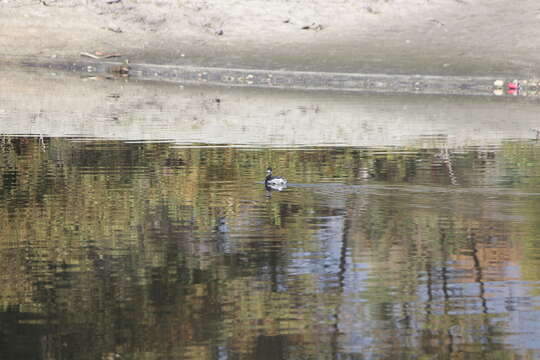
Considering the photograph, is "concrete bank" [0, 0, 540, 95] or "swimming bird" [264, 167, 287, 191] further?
"concrete bank" [0, 0, 540, 95]

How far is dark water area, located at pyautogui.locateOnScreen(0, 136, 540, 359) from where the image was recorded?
878 centimetres

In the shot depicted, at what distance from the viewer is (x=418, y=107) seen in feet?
112

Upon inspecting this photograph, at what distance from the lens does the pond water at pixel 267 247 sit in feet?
29.0

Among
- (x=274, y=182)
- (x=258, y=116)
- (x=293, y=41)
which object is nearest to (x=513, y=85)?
(x=293, y=41)

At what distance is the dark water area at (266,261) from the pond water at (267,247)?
3cm

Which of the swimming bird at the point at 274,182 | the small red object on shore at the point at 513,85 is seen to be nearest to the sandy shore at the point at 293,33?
the small red object on shore at the point at 513,85

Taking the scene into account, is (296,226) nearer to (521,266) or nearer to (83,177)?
(521,266)

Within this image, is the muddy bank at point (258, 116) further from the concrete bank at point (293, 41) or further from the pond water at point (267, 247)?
the concrete bank at point (293, 41)

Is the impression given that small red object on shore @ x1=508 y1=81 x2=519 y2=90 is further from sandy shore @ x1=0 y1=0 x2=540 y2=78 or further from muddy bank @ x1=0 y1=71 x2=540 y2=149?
muddy bank @ x1=0 y1=71 x2=540 y2=149

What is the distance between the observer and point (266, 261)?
11.4 meters

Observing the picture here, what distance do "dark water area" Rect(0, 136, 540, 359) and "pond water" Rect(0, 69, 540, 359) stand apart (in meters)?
0.03

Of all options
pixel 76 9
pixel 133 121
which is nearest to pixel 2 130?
pixel 133 121

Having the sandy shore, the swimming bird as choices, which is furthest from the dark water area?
the sandy shore

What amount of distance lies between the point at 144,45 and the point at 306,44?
7690 mm
